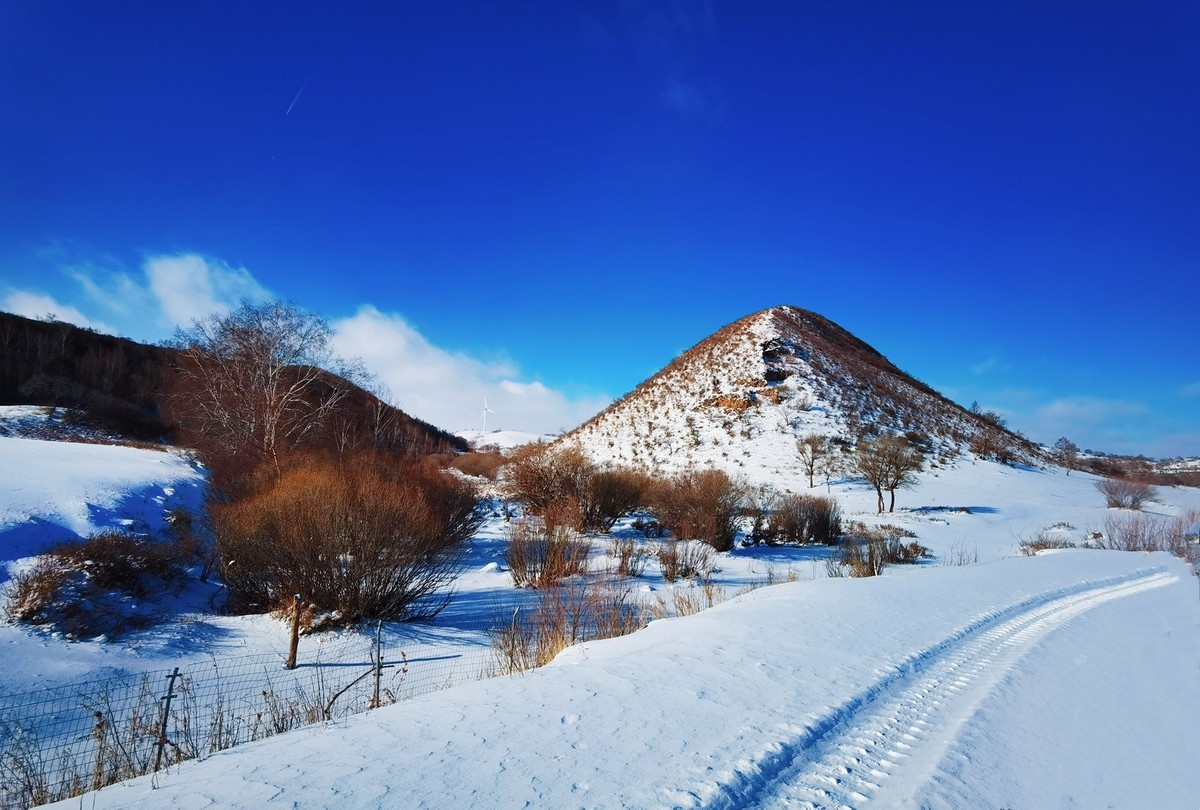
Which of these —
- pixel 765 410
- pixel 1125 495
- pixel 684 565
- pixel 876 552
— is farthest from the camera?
pixel 765 410

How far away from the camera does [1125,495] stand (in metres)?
27.6

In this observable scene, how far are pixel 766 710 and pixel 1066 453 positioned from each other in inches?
2111

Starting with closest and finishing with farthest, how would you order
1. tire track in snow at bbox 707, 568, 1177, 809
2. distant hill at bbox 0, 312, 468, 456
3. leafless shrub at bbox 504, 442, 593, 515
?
tire track in snow at bbox 707, 568, 1177, 809 → leafless shrub at bbox 504, 442, 593, 515 → distant hill at bbox 0, 312, 468, 456

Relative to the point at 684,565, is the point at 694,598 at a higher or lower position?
lower

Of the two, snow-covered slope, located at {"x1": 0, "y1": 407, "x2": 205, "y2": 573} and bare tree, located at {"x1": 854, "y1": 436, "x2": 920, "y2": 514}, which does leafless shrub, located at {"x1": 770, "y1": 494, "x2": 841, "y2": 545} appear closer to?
bare tree, located at {"x1": 854, "y1": 436, "x2": 920, "y2": 514}

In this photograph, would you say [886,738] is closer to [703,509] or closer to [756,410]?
[703,509]

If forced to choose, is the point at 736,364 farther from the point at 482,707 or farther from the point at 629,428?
the point at 482,707

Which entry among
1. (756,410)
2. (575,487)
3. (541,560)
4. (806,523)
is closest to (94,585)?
(541,560)

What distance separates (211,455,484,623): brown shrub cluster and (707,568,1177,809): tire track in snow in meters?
6.36

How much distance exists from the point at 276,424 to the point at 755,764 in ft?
77.3

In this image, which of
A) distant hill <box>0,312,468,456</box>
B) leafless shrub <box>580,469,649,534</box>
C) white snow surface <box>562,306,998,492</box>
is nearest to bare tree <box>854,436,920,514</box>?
white snow surface <box>562,306,998,492</box>

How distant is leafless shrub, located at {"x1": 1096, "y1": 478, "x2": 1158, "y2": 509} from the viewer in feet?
88.0

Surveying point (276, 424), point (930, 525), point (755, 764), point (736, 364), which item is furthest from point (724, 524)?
point (736, 364)

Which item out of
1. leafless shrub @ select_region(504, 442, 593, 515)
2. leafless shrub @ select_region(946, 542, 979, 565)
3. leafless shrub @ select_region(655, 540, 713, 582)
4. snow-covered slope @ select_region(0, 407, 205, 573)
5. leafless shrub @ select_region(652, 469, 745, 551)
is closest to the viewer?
snow-covered slope @ select_region(0, 407, 205, 573)
